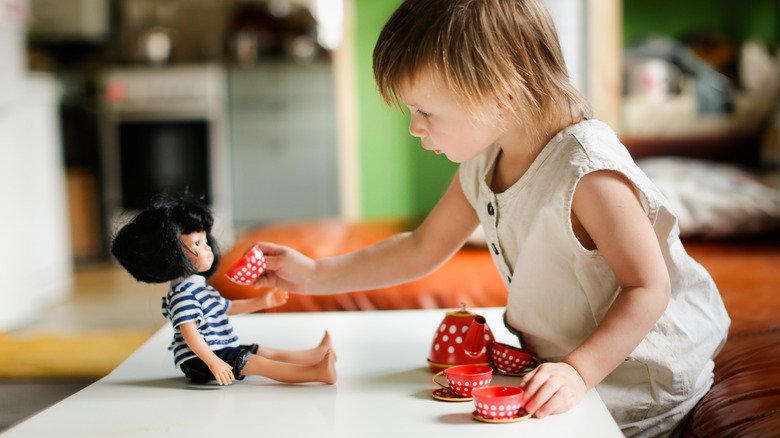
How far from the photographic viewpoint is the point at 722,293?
130 cm

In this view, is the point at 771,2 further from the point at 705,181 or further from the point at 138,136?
the point at 138,136

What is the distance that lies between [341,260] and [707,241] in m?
1.27

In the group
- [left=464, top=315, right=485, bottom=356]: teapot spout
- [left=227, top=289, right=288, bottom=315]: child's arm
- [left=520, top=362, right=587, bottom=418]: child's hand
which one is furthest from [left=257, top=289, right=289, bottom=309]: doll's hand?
[left=520, top=362, right=587, bottom=418]: child's hand

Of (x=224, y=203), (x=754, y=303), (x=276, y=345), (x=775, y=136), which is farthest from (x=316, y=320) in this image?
(x=224, y=203)

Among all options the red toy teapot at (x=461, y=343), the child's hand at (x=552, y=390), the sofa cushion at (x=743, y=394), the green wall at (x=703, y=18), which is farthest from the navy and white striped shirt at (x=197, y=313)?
the green wall at (x=703, y=18)

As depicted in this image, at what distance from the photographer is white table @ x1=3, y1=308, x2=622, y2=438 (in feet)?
1.98

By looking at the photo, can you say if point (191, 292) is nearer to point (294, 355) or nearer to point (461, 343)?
point (294, 355)

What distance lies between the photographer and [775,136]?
2342 mm

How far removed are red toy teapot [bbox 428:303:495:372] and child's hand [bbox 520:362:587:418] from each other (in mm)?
146

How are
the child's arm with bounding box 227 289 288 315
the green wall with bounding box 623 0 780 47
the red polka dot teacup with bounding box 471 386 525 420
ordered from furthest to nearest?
the green wall with bounding box 623 0 780 47
the child's arm with bounding box 227 289 288 315
the red polka dot teacup with bounding box 471 386 525 420

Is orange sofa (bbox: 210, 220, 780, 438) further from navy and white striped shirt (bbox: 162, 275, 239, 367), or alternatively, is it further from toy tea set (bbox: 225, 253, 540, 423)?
navy and white striped shirt (bbox: 162, 275, 239, 367)

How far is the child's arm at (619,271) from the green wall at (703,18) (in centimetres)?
271

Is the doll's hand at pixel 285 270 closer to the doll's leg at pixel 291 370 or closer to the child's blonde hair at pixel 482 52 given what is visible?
the doll's leg at pixel 291 370

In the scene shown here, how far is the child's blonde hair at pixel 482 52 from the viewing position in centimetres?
72
